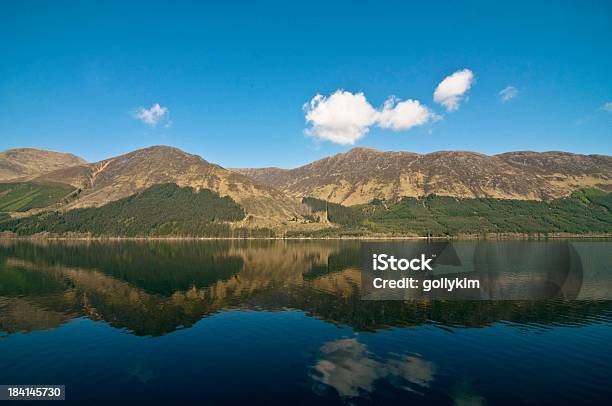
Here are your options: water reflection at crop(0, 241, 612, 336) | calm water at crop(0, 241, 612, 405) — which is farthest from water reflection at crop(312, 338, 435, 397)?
water reflection at crop(0, 241, 612, 336)

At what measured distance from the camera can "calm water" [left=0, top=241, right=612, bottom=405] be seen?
3438cm

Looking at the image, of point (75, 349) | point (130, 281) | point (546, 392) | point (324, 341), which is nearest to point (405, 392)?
point (546, 392)

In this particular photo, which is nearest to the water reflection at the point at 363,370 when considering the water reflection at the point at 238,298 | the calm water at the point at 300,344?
the calm water at the point at 300,344

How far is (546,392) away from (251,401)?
2727cm

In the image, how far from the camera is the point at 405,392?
33.3 m

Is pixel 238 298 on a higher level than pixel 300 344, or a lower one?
lower

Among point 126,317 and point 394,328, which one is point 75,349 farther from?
point 394,328

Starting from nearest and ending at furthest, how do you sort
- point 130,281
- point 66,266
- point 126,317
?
point 126,317 → point 130,281 → point 66,266

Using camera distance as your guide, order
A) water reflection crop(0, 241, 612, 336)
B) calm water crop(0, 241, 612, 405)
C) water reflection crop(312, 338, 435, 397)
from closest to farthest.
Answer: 1. calm water crop(0, 241, 612, 405)
2. water reflection crop(312, 338, 435, 397)
3. water reflection crop(0, 241, 612, 336)

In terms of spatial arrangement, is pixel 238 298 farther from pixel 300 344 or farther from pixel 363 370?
pixel 363 370

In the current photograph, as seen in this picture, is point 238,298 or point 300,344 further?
point 238,298

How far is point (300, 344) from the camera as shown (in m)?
48.6

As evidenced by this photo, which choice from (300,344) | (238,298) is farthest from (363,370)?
(238,298)

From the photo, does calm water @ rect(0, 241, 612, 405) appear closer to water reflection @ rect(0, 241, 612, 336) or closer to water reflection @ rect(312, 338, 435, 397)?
water reflection @ rect(312, 338, 435, 397)
